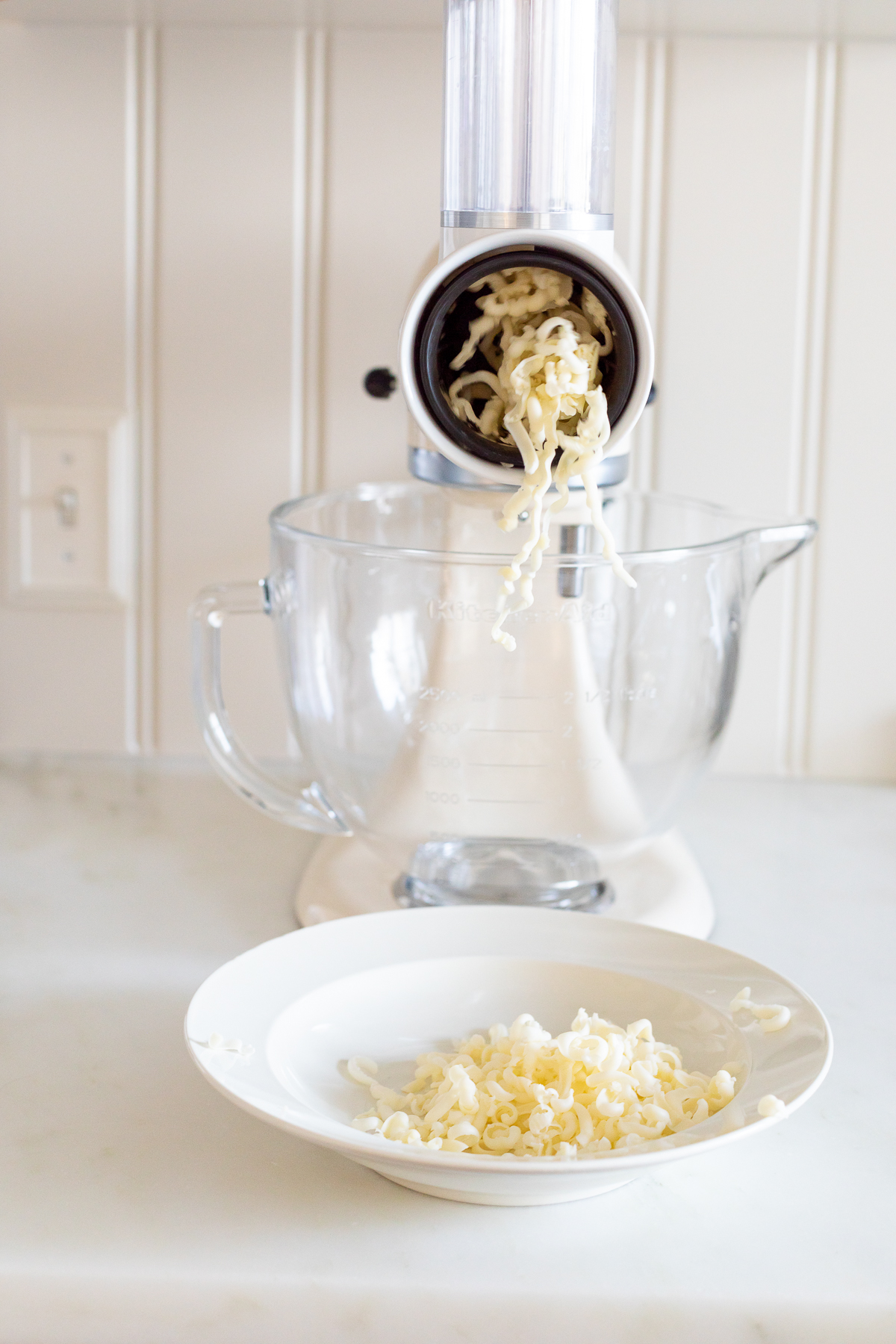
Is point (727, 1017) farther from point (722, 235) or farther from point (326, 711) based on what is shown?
point (722, 235)

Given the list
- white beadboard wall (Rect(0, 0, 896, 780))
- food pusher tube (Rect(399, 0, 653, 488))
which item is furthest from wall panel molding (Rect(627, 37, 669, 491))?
food pusher tube (Rect(399, 0, 653, 488))

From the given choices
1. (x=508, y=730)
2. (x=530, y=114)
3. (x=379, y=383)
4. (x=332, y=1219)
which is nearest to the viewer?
(x=332, y=1219)

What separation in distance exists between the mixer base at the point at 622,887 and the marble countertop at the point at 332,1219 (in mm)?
47

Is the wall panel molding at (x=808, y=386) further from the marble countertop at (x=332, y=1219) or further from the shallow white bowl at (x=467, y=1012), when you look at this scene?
the shallow white bowl at (x=467, y=1012)

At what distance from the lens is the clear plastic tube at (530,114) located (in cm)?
62

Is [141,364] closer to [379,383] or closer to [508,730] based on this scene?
[379,383]

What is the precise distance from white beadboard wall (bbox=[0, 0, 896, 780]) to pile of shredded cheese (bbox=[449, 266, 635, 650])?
1.35 ft

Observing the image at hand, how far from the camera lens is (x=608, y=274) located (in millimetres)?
578

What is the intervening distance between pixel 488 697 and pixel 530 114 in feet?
1.00

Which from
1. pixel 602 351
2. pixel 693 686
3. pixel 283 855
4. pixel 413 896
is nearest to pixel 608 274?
pixel 602 351

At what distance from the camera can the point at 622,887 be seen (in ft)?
2.68

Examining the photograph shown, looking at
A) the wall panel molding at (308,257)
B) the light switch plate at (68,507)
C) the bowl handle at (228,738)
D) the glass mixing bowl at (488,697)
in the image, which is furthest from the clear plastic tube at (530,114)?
the light switch plate at (68,507)

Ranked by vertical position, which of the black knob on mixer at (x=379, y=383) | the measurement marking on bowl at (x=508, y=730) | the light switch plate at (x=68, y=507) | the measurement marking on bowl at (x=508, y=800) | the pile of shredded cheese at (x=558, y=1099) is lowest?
the pile of shredded cheese at (x=558, y=1099)

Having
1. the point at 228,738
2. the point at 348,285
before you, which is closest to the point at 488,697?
the point at 228,738
